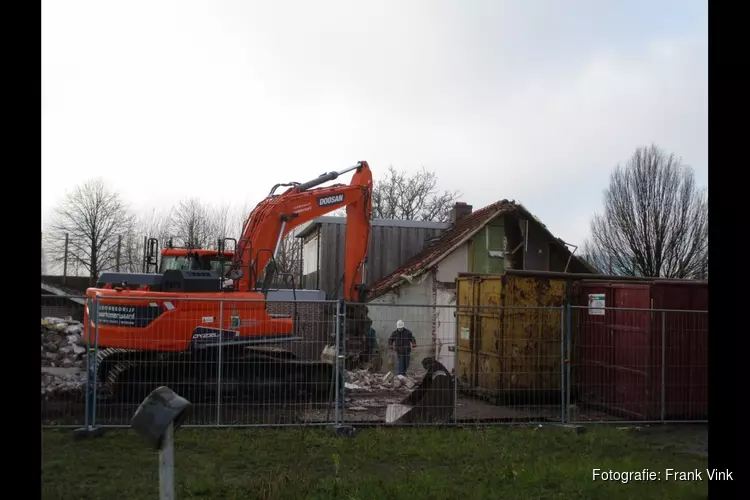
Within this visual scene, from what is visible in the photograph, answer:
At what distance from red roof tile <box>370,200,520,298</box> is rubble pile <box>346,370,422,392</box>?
306 inches

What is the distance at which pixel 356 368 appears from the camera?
41.0ft

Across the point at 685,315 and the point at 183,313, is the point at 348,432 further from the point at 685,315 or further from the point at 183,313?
the point at 685,315

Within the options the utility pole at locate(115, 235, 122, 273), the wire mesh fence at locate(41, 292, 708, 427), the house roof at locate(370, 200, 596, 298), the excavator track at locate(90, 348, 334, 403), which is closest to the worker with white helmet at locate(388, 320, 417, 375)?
the wire mesh fence at locate(41, 292, 708, 427)

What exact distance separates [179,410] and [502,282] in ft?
30.2

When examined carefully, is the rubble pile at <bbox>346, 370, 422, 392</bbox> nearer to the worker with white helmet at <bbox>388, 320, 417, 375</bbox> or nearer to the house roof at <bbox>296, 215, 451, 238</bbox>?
the worker with white helmet at <bbox>388, 320, 417, 375</bbox>

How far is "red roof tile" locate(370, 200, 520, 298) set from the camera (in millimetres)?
20391

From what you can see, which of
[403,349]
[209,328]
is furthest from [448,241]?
[209,328]

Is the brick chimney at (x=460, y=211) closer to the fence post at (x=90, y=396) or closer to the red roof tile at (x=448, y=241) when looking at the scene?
the red roof tile at (x=448, y=241)

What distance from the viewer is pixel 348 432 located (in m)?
9.22

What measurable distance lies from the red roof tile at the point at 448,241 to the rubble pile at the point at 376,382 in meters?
7.76

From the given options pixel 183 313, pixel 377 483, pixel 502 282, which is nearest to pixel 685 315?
pixel 502 282

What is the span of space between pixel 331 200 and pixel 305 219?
787mm
